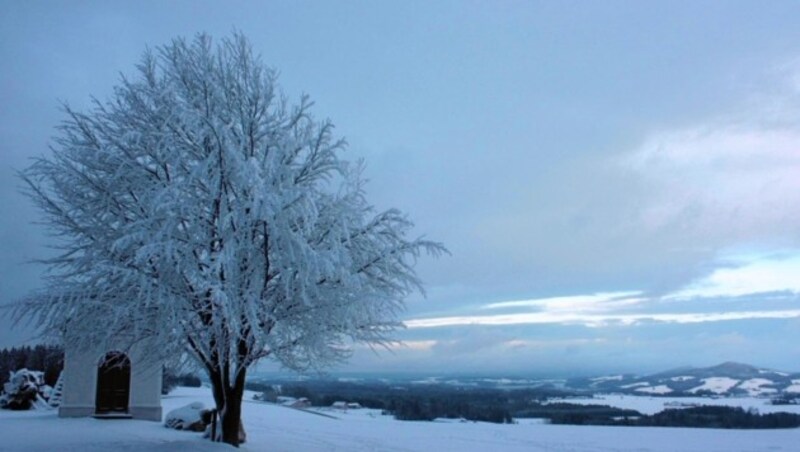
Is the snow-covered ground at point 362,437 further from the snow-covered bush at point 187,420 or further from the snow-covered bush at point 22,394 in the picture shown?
the snow-covered bush at point 22,394

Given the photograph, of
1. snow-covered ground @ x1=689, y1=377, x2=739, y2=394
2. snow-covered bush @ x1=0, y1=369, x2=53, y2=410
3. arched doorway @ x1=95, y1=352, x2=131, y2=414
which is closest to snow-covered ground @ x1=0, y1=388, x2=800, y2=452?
arched doorway @ x1=95, y1=352, x2=131, y2=414

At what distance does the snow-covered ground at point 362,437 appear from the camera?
13750mm

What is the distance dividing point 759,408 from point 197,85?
26007mm

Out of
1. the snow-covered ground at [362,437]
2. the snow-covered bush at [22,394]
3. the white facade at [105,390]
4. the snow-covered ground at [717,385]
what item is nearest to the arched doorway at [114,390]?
the white facade at [105,390]

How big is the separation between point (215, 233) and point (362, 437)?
917 cm

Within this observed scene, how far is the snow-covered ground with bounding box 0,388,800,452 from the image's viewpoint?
13750 millimetres

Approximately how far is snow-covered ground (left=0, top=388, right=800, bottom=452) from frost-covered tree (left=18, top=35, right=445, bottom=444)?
2714 millimetres

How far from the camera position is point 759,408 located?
2616 centimetres

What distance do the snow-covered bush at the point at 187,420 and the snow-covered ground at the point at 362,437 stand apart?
48 centimetres

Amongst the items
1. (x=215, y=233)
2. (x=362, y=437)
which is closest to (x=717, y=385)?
(x=362, y=437)

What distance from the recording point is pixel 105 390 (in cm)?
1992

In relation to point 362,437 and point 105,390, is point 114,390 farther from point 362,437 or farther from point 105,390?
point 362,437

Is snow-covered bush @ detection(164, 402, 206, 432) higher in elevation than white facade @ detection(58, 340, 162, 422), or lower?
lower

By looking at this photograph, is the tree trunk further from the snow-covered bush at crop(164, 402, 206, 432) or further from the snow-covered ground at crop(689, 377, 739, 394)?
the snow-covered ground at crop(689, 377, 739, 394)
